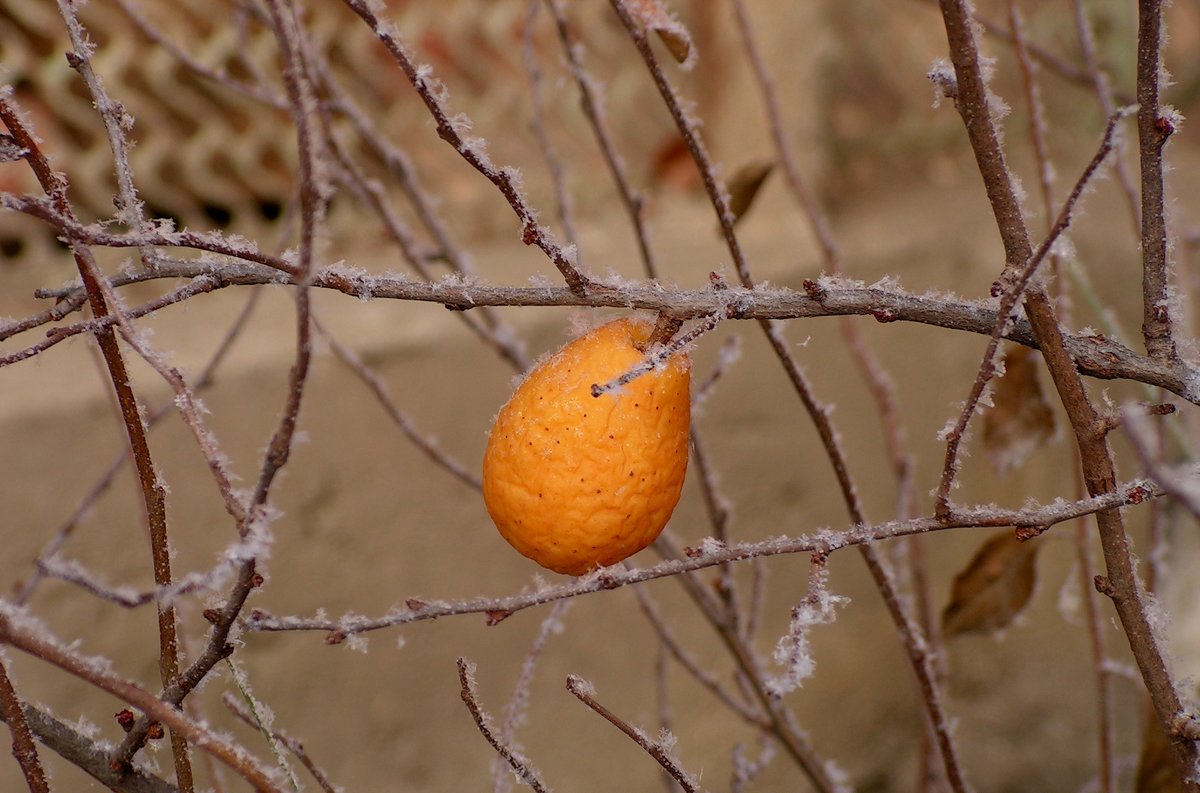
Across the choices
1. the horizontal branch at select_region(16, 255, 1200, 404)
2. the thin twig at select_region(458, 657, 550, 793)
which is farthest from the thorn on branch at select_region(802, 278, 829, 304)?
the thin twig at select_region(458, 657, 550, 793)

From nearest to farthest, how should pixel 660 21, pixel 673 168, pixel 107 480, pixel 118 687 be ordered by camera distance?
pixel 118 687 → pixel 660 21 → pixel 107 480 → pixel 673 168

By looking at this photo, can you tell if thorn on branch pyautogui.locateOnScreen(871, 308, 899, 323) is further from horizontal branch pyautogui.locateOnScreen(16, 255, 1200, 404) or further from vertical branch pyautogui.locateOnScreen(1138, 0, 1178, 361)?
vertical branch pyautogui.locateOnScreen(1138, 0, 1178, 361)

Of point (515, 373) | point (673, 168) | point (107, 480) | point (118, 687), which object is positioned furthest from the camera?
point (673, 168)

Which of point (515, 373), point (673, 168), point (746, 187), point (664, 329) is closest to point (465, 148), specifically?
point (664, 329)

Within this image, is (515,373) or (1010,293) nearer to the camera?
(1010,293)

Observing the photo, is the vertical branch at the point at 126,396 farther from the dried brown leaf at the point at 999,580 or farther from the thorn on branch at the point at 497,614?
the dried brown leaf at the point at 999,580

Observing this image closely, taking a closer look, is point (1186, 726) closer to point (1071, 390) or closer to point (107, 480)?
point (1071, 390)
